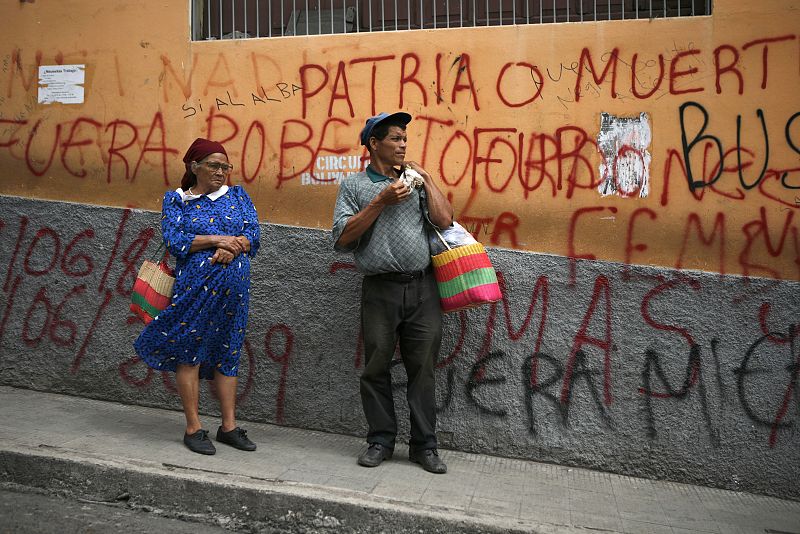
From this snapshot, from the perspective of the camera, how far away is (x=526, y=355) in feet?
14.6

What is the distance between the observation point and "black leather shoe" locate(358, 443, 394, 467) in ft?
13.3

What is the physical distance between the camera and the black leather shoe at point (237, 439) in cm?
416

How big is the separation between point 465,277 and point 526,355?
73 cm

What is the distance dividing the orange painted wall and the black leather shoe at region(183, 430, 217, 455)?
146cm

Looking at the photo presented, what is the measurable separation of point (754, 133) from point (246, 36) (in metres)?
3.16

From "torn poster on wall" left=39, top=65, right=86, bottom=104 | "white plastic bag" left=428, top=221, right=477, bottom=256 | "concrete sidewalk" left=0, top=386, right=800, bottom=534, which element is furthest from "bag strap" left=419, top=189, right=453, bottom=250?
"torn poster on wall" left=39, top=65, right=86, bottom=104

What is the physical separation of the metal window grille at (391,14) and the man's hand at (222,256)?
1762 mm

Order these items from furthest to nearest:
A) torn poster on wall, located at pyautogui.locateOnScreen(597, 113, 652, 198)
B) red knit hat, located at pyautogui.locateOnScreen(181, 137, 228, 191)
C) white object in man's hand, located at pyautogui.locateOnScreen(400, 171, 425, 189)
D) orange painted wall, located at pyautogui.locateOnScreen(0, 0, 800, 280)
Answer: torn poster on wall, located at pyautogui.locateOnScreen(597, 113, 652, 198), orange painted wall, located at pyautogui.locateOnScreen(0, 0, 800, 280), red knit hat, located at pyautogui.locateOnScreen(181, 137, 228, 191), white object in man's hand, located at pyautogui.locateOnScreen(400, 171, 425, 189)

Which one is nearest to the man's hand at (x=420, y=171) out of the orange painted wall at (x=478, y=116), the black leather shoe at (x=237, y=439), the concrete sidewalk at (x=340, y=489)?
the orange painted wall at (x=478, y=116)

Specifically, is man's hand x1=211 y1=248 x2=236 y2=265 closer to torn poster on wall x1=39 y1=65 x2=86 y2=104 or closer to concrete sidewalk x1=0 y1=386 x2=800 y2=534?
concrete sidewalk x1=0 y1=386 x2=800 y2=534

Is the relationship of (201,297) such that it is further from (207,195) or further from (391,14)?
(391,14)

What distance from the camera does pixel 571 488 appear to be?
4.04 meters

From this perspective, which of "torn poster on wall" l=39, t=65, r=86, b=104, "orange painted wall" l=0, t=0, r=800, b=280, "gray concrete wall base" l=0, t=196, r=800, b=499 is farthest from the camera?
"torn poster on wall" l=39, t=65, r=86, b=104

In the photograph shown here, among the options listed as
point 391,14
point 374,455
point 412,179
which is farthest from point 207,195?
point 391,14
